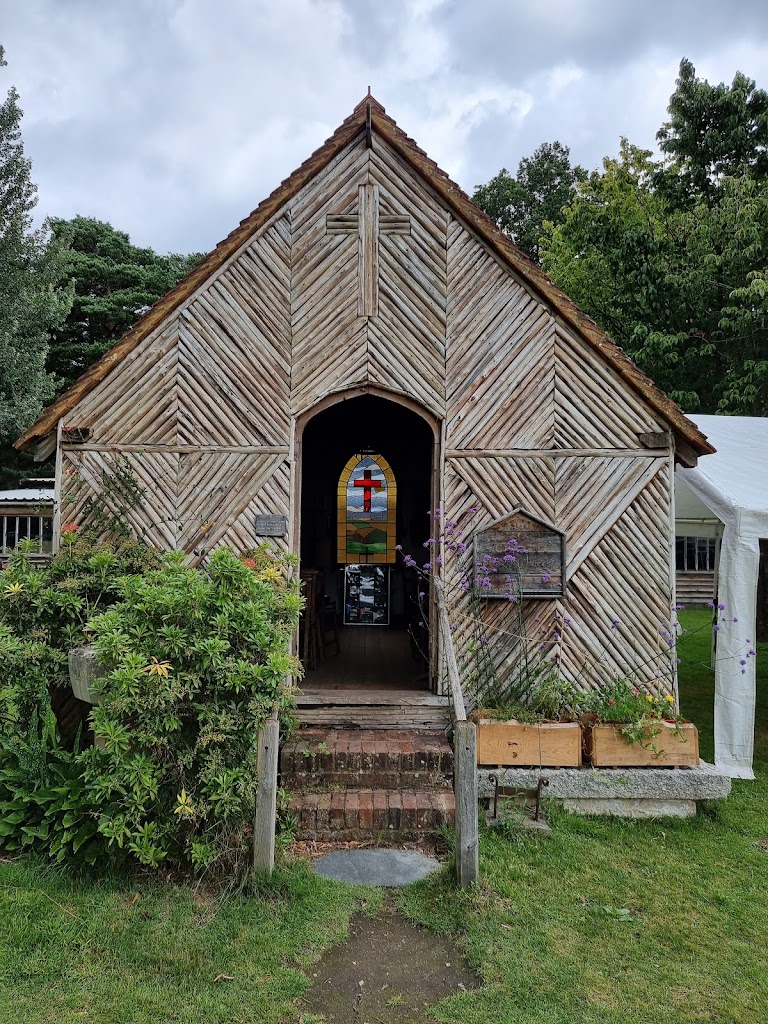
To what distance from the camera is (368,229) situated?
7.41 meters

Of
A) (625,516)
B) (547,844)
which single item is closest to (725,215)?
(625,516)

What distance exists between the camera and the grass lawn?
12.3ft

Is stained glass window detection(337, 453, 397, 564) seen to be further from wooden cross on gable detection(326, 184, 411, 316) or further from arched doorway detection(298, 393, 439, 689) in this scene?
wooden cross on gable detection(326, 184, 411, 316)

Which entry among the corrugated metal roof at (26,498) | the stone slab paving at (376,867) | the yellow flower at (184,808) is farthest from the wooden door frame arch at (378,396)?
the corrugated metal roof at (26,498)

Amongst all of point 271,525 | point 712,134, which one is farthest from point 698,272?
point 271,525

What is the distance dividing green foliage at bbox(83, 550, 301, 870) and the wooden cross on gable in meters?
3.70

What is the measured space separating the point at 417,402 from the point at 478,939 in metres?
4.90

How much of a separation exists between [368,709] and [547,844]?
2.10 meters

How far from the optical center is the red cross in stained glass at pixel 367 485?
12750mm

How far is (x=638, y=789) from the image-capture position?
20.7ft

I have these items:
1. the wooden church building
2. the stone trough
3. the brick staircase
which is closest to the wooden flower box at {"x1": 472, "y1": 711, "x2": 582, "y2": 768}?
the stone trough

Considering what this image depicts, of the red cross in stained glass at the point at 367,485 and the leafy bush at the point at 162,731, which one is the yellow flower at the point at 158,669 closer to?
the leafy bush at the point at 162,731

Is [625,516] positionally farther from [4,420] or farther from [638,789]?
[4,420]

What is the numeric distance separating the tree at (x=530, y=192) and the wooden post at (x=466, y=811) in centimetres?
2841
